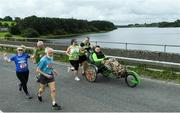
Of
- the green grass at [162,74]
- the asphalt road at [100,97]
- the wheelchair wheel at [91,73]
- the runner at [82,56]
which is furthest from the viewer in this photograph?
the runner at [82,56]

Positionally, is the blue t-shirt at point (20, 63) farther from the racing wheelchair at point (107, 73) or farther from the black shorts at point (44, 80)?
the racing wheelchair at point (107, 73)

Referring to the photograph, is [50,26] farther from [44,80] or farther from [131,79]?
[44,80]

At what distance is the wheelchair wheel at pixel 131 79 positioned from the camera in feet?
34.0

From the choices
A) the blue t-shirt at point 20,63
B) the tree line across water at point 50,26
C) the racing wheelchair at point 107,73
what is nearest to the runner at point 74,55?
the racing wheelchair at point 107,73

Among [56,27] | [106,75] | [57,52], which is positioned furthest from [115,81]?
[56,27]

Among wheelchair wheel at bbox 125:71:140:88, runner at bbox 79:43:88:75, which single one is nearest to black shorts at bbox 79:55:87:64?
runner at bbox 79:43:88:75

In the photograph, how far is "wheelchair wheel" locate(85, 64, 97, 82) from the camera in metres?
11.4

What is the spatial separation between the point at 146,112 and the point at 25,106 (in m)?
3.07

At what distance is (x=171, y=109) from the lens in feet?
25.3

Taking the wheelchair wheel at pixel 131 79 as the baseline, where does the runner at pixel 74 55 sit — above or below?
above

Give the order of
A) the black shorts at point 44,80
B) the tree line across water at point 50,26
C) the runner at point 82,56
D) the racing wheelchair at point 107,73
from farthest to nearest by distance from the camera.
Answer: the tree line across water at point 50,26, the runner at point 82,56, the racing wheelchair at point 107,73, the black shorts at point 44,80

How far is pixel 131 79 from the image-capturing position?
10.5m

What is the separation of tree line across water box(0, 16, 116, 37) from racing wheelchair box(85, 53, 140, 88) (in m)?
87.8

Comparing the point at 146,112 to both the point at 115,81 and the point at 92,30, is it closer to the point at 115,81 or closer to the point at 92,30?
the point at 115,81
